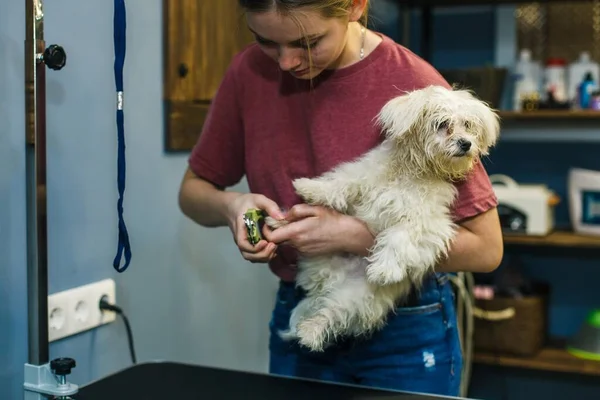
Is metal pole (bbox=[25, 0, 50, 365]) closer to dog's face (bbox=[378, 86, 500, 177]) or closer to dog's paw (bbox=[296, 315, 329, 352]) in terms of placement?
dog's paw (bbox=[296, 315, 329, 352])

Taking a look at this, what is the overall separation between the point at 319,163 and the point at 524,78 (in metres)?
1.67

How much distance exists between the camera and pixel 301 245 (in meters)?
1.23

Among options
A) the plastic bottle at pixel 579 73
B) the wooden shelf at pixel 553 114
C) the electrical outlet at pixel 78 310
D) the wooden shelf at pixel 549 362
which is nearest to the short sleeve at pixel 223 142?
the electrical outlet at pixel 78 310

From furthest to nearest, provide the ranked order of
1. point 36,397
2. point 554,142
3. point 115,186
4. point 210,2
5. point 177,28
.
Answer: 1. point 554,142
2. point 210,2
3. point 177,28
4. point 115,186
5. point 36,397

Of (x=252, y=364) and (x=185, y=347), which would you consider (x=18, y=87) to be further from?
(x=252, y=364)

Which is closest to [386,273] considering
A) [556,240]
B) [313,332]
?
[313,332]

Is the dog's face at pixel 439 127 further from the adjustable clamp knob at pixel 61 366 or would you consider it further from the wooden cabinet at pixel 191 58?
the wooden cabinet at pixel 191 58

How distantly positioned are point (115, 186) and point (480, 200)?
0.87 metres

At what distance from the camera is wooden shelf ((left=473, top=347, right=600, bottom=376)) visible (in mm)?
2527

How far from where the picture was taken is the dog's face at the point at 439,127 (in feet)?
3.86

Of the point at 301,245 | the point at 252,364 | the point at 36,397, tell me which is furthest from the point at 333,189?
the point at 252,364

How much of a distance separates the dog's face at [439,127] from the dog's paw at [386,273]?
17cm

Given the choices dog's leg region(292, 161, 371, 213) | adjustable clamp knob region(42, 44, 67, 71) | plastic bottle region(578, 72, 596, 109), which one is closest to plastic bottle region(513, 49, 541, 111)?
plastic bottle region(578, 72, 596, 109)

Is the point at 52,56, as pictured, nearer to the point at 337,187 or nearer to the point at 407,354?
the point at 337,187
